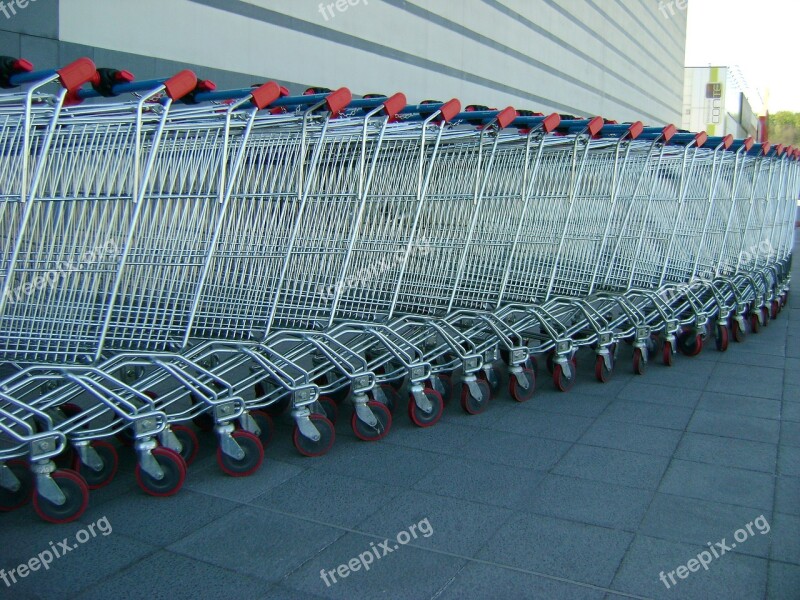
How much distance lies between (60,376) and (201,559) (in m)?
1.11

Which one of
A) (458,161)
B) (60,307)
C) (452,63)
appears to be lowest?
(60,307)

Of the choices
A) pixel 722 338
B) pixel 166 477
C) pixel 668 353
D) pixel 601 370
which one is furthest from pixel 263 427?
pixel 722 338

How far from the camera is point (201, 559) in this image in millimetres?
3076

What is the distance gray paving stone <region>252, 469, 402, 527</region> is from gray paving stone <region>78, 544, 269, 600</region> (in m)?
0.57

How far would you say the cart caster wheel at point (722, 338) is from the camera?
7.06 metres

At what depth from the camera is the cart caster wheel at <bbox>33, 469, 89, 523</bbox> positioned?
3.34 metres

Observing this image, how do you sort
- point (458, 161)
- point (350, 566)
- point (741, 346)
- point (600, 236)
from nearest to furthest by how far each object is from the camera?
point (350, 566) < point (458, 161) < point (600, 236) < point (741, 346)

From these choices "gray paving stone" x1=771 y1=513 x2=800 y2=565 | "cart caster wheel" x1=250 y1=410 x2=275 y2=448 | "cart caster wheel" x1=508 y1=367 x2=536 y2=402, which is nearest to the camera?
"gray paving stone" x1=771 y1=513 x2=800 y2=565

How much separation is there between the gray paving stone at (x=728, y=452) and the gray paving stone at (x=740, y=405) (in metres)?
0.65

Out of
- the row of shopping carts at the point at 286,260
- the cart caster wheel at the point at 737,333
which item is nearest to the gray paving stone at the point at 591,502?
the row of shopping carts at the point at 286,260

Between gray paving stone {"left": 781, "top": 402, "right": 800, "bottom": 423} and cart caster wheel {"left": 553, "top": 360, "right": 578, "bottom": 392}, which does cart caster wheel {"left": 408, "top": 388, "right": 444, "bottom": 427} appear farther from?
gray paving stone {"left": 781, "top": 402, "right": 800, "bottom": 423}

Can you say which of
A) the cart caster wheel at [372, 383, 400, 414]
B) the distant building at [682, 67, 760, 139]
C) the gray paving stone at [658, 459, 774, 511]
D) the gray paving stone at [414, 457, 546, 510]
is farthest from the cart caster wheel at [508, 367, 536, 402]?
the distant building at [682, 67, 760, 139]

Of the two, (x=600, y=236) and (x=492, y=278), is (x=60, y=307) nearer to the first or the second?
(x=492, y=278)

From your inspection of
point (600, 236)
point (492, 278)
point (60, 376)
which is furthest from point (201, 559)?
point (600, 236)
